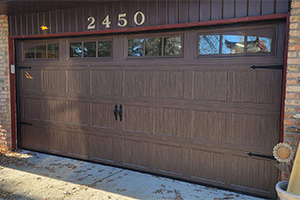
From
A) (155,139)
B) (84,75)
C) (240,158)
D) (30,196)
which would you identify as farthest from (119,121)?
(240,158)

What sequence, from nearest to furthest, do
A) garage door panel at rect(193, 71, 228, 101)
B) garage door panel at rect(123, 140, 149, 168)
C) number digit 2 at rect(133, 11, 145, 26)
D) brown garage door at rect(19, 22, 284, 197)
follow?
brown garage door at rect(19, 22, 284, 197), garage door panel at rect(193, 71, 228, 101), number digit 2 at rect(133, 11, 145, 26), garage door panel at rect(123, 140, 149, 168)

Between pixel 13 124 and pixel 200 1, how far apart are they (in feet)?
13.6

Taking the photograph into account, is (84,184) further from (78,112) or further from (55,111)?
(55,111)

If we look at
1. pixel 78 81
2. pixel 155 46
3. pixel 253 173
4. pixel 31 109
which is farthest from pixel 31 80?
pixel 253 173

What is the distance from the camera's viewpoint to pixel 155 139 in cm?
407

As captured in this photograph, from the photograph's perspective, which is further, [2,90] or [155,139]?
[2,90]

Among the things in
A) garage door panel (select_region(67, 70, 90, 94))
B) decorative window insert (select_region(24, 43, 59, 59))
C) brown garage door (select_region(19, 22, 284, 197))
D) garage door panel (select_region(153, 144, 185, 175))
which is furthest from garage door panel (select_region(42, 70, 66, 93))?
garage door panel (select_region(153, 144, 185, 175))

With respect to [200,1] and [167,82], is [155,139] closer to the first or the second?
[167,82]

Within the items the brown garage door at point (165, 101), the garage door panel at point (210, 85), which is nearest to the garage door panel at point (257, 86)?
the brown garage door at point (165, 101)

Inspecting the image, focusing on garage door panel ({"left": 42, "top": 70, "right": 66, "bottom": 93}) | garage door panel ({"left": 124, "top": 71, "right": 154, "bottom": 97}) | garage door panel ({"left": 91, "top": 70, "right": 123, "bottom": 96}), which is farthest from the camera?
garage door panel ({"left": 42, "top": 70, "right": 66, "bottom": 93})

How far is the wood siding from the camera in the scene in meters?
3.24

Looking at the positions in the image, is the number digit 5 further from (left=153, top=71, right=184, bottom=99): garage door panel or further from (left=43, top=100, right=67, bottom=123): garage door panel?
(left=43, top=100, right=67, bottom=123): garage door panel

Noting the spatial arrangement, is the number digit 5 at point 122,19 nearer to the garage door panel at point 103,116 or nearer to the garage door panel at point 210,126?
the garage door panel at point 103,116

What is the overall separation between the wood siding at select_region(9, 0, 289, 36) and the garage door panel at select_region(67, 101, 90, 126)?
124 centimetres
